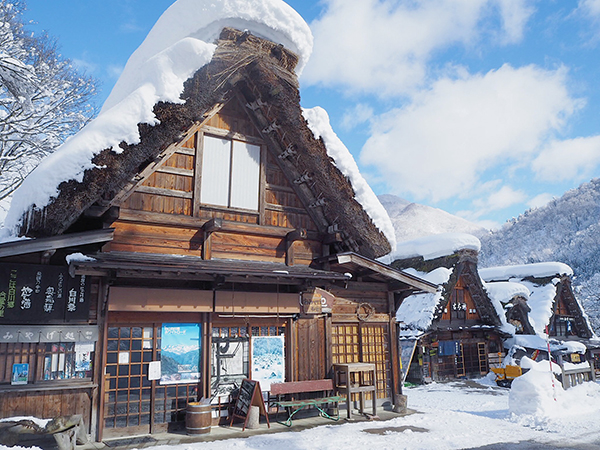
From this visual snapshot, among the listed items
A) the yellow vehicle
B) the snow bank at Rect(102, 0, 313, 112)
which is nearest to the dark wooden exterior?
the yellow vehicle

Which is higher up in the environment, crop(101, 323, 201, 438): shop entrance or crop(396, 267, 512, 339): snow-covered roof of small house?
crop(396, 267, 512, 339): snow-covered roof of small house

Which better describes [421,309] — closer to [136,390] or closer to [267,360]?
[267,360]

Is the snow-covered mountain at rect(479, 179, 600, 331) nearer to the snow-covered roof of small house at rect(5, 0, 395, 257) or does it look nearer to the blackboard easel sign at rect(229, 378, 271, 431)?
the snow-covered roof of small house at rect(5, 0, 395, 257)

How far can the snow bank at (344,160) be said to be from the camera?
372 inches

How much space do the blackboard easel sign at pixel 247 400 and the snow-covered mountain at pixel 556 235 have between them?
4442cm

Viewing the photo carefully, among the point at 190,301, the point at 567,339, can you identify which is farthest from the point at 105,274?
the point at 567,339

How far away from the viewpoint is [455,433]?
8.76 m

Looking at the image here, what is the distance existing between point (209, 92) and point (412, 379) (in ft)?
48.8

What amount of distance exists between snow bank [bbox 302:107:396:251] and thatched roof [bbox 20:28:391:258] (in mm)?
112

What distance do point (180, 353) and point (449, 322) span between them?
14.7m

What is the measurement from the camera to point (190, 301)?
8.62m

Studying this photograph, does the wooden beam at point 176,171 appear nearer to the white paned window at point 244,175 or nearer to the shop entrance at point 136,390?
the white paned window at point 244,175

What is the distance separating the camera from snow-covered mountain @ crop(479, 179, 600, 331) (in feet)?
159

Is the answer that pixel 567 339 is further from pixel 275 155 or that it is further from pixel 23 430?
pixel 23 430
